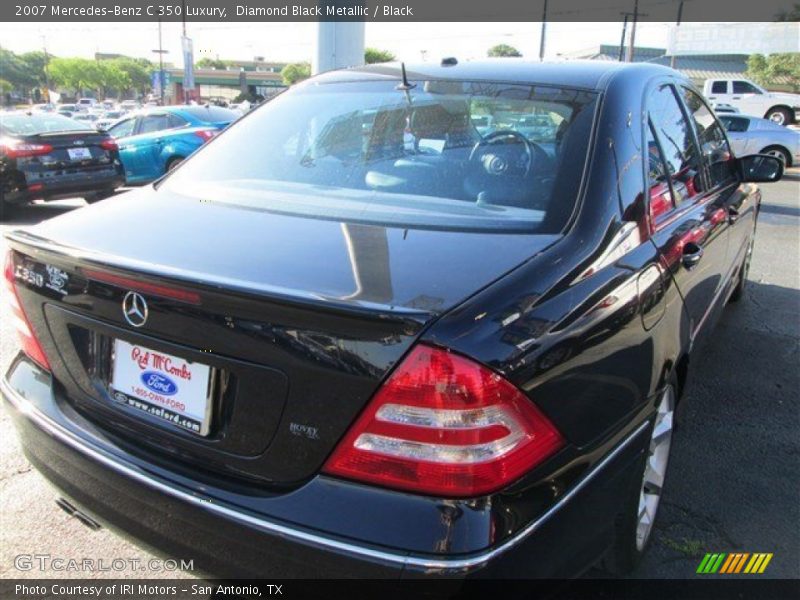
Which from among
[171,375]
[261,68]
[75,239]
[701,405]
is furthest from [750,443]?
[261,68]

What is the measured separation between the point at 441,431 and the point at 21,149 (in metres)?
9.25

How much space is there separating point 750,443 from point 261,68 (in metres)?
113

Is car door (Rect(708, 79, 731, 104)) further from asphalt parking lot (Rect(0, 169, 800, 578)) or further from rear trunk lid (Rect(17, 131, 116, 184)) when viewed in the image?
asphalt parking lot (Rect(0, 169, 800, 578))

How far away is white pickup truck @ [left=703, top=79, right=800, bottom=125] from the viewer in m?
25.9

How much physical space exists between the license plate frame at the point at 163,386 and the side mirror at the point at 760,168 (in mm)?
3558

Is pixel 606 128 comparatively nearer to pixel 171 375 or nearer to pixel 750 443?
pixel 171 375

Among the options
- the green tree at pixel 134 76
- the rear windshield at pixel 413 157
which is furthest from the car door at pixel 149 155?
the green tree at pixel 134 76

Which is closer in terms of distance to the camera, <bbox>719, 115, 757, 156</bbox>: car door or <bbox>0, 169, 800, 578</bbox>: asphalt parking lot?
<bbox>0, 169, 800, 578</bbox>: asphalt parking lot

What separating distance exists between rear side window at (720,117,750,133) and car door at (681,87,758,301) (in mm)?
13195

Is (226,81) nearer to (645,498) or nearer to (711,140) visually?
(711,140)

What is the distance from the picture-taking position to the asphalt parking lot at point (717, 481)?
2555mm

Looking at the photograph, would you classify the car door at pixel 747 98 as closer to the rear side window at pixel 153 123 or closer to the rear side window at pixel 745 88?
the rear side window at pixel 745 88

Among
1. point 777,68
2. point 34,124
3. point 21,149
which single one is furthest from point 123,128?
point 777,68

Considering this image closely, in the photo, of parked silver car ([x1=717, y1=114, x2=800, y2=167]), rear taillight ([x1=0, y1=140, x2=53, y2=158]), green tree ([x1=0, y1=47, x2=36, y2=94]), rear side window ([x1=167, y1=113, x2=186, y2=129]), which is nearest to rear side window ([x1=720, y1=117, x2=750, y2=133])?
parked silver car ([x1=717, y1=114, x2=800, y2=167])
